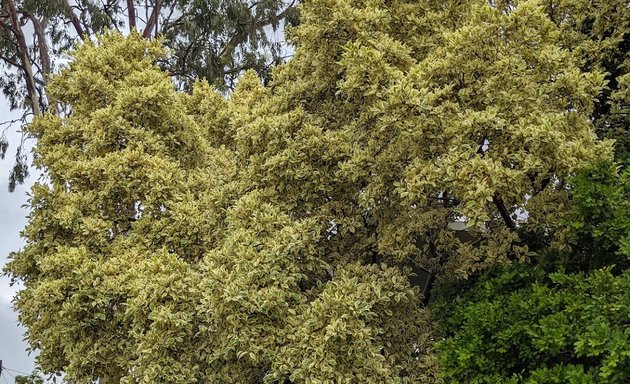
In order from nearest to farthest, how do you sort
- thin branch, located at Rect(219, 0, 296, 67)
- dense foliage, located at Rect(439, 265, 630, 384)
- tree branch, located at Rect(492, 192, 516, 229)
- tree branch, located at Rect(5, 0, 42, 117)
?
dense foliage, located at Rect(439, 265, 630, 384)
tree branch, located at Rect(492, 192, 516, 229)
tree branch, located at Rect(5, 0, 42, 117)
thin branch, located at Rect(219, 0, 296, 67)

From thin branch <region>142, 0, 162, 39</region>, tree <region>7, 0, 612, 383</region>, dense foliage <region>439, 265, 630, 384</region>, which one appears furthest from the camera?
thin branch <region>142, 0, 162, 39</region>

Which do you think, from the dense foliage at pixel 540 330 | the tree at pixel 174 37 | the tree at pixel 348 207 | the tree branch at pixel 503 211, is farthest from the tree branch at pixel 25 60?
the dense foliage at pixel 540 330

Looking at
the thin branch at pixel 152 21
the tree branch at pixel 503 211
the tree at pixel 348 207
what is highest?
the thin branch at pixel 152 21

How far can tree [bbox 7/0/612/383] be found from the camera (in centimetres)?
614

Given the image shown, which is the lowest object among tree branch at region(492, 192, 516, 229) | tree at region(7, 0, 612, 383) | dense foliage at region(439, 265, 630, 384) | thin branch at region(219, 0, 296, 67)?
dense foliage at region(439, 265, 630, 384)

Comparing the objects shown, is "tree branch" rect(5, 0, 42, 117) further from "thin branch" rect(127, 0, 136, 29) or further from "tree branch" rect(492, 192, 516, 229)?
"tree branch" rect(492, 192, 516, 229)

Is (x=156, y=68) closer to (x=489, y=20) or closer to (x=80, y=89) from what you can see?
(x=80, y=89)

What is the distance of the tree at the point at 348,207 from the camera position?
20.1 ft

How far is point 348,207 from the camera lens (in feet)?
22.6

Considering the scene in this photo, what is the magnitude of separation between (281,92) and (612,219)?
347 centimetres

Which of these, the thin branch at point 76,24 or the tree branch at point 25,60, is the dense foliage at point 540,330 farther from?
the tree branch at point 25,60

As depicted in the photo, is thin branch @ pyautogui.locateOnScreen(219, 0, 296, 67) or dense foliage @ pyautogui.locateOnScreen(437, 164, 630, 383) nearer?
dense foliage @ pyautogui.locateOnScreen(437, 164, 630, 383)

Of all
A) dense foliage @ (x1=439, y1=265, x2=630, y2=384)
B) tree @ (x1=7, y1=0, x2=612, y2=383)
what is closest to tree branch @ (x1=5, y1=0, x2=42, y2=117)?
tree @ (x1=7, y1=0, x2=612, y2=383)

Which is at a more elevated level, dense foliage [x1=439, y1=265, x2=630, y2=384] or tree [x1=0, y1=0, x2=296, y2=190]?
tree [x1=0, y1=0, x2=296, y2=190]
